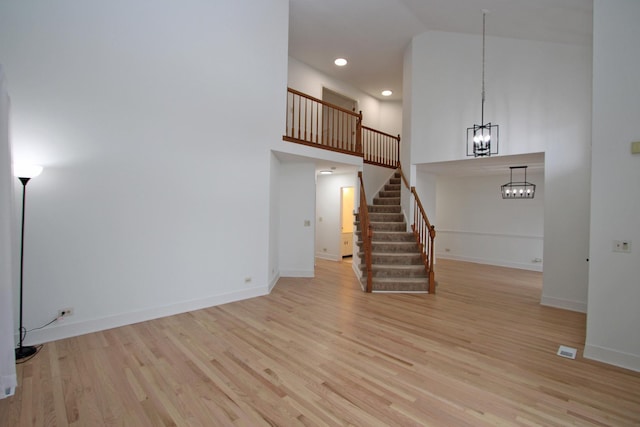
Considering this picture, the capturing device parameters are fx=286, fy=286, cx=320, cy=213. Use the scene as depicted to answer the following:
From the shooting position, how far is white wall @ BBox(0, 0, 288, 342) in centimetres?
296

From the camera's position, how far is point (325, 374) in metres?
2.48

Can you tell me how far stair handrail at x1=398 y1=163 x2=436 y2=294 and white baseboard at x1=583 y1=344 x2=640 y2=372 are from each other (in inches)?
90.0

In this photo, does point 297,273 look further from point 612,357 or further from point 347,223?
point 612,357

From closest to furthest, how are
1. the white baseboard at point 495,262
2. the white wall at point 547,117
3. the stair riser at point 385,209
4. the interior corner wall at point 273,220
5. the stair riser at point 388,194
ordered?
the white wall at point 547,117 < the interior corner wall at point 273,220 < the stair riser at point 385,209 < the white baseboard at point 495,262 < the stair riser at point 388,194

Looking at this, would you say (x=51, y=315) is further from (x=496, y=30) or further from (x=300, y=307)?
(x=496, y=30)

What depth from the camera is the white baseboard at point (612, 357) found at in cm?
263

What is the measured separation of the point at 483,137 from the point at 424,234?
2022 mm

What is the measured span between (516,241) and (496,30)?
516 cm

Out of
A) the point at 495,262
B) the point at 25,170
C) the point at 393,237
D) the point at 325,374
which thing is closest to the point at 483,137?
the point at 393,237

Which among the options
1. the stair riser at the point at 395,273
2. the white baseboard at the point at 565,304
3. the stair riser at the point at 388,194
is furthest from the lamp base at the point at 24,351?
the stair riser at the point at 388,194

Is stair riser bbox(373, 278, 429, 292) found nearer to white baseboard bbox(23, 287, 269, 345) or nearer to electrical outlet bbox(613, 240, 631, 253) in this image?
white baseboard bbox(23, 287, 269, 345)

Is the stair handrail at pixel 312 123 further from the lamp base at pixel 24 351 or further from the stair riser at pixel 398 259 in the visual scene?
the lamp base at pixel 24 351

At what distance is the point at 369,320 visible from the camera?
3.75 m

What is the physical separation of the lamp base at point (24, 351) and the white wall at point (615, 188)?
545cm
